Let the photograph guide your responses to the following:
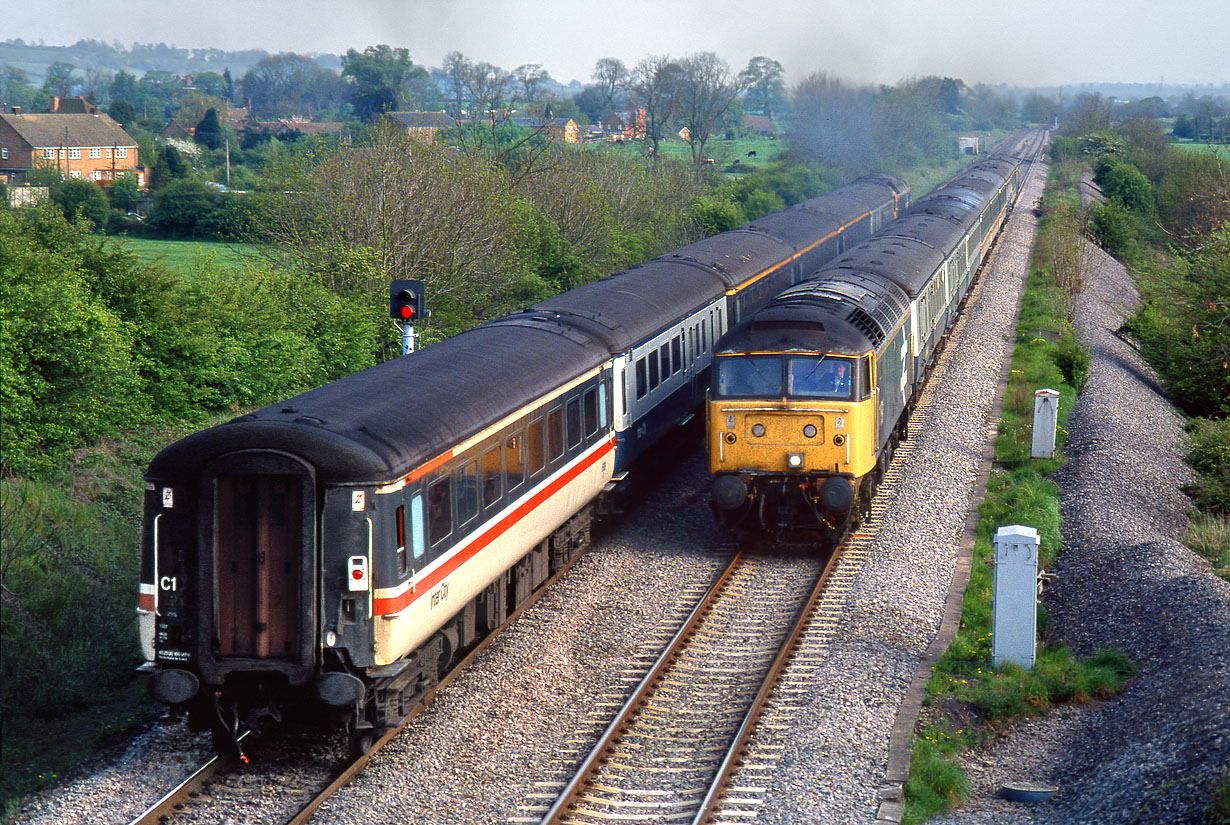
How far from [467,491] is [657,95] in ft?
195

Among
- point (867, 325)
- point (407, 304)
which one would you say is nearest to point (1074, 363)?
point (867, 325)

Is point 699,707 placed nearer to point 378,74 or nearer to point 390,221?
point 390,221

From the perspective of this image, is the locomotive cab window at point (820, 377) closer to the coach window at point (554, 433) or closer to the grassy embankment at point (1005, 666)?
the grassy embankment at point (1005, 666)

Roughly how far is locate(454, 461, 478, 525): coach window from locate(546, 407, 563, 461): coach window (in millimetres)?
2145

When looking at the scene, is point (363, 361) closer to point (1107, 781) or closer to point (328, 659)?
point (328, 659)

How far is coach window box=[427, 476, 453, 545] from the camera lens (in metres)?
10.5

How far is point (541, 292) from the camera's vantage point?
33312mm

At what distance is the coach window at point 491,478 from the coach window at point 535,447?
0.82 meters

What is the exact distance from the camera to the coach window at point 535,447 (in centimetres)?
1305

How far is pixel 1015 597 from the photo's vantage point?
12.2m

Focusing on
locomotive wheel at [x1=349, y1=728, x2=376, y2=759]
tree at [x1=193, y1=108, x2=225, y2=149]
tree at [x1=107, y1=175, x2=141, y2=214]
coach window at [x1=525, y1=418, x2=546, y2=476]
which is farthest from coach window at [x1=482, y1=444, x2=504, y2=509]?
tree at [x1=193, y1=108, x2=225, y2=149]

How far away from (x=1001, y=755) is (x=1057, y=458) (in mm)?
11165

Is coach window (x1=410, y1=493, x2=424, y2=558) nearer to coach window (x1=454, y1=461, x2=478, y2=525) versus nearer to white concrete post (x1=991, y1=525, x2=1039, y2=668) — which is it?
coach window (x1=454, y1=461, x2=478, y2=525)

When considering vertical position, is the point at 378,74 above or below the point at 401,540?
above
